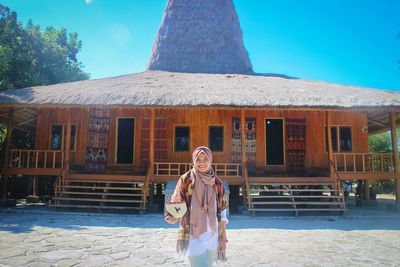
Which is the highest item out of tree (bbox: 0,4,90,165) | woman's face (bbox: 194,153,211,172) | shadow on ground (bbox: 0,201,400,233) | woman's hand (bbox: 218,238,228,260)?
tree (bbox: 0,4,90,165)

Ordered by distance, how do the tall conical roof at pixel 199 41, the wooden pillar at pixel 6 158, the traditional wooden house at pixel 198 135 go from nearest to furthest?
1. the traditional wooden house at pixel 198 135
2. the wooden pillar at pixel 6 158
3. the tall conical roof at pixel 199 41

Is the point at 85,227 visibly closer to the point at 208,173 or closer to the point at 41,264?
the point at 41,264

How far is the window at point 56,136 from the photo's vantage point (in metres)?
12.2

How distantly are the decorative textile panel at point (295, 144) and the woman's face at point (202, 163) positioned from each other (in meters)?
9.28

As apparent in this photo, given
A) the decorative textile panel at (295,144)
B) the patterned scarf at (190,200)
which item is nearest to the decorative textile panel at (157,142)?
the decorative textile panel at (295,144)

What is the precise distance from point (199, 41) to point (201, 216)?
16551mm

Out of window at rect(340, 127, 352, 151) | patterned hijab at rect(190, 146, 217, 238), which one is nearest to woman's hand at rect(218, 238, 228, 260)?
patterned hijab at rect(190, 146, 217, 238)

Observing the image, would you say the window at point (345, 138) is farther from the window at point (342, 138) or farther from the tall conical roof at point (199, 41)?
the tall conical roof at point (199, 41)

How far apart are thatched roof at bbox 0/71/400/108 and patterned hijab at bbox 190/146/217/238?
251 inches

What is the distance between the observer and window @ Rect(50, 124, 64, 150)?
12.2 m

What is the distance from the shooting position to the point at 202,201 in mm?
2979

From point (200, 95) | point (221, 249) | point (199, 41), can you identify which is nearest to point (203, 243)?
point (221, 249)

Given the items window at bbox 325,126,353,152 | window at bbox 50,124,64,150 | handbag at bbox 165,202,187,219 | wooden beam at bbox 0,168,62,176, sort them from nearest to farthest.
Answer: handbag at bbox 165,202,187,219, wooden beam at bbox 0,168,62,176, window at bbox 325,126,353,152, window at bbox 50,124,64,150

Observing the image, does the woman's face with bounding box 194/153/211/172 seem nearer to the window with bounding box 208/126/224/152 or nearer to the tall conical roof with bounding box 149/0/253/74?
the window with bounding box 208/126/224/152
